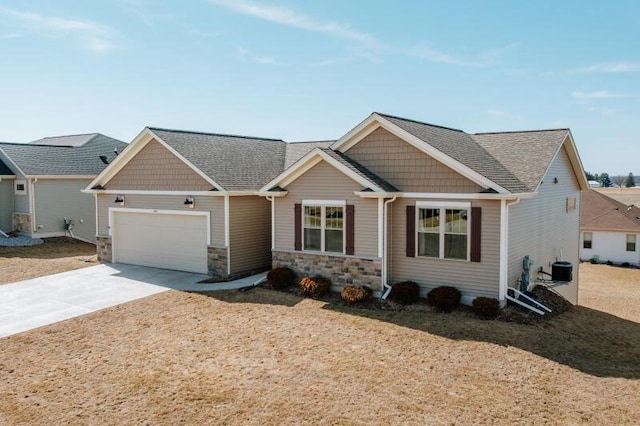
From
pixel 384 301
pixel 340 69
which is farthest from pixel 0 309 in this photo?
pixel 340 69

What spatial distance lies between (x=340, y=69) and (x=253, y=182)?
6646 mm

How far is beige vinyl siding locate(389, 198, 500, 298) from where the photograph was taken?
13.1 metres

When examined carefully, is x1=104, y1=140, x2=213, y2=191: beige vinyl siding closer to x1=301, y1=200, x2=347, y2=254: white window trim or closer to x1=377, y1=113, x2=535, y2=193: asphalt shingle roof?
x1=301, y1=200, x2=347, y2=254: white window trim

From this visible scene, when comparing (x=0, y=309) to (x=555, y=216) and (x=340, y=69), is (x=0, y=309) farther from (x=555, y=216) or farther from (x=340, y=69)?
(x=555, y=216)

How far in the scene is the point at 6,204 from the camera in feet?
90.6

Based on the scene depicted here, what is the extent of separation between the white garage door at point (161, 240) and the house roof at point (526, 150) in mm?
10443

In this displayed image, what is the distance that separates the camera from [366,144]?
603 inches

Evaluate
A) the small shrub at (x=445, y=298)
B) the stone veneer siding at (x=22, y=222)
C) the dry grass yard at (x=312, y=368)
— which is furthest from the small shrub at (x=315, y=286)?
the stone veneer siding at (x=22, y=222)

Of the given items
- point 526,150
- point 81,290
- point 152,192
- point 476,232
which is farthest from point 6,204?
point 526,150

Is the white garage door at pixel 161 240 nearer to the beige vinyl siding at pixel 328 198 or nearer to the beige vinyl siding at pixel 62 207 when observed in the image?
the beige vinyl siding at pixel 328 198

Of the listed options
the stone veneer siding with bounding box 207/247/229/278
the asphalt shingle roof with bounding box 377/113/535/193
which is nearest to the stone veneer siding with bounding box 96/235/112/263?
the stone veneer siding with bounding box 207/247/229/278

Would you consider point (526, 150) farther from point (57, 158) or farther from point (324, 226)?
point (57, 158)

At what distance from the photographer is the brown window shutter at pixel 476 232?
43.4 ft

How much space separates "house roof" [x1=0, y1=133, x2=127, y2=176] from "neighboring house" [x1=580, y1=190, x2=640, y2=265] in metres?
34.6
